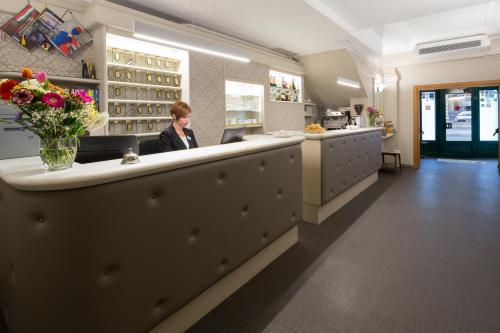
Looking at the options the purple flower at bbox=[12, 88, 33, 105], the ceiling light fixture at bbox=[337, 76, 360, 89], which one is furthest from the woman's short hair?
the ceiling light fixture at bbox=[337, 76, 360, 89]

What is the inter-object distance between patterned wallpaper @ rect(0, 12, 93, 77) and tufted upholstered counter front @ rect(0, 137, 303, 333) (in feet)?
9.39

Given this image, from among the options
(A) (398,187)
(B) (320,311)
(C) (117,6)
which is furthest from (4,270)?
(A) (398,187)

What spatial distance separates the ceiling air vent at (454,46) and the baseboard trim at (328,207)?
4421 millimetres

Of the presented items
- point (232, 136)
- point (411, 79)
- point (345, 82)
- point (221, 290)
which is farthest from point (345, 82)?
point (221, 290)

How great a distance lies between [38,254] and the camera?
1.15 metres

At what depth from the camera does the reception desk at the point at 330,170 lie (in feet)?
11.7

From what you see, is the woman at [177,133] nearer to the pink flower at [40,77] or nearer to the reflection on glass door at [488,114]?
the pink flower at [40,77]

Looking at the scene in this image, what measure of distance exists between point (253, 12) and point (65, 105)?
159 inches

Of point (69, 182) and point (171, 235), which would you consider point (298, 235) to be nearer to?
point (171, 235)

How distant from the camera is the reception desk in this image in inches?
140

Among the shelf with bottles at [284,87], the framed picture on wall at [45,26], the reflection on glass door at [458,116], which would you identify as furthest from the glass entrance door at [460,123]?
the framed picture on wall at [45,26]

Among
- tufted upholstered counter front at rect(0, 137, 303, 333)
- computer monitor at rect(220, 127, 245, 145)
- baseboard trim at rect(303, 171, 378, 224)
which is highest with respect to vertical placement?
computer monitor at rect(220, 127, 245, 145)

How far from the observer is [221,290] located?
2059mm

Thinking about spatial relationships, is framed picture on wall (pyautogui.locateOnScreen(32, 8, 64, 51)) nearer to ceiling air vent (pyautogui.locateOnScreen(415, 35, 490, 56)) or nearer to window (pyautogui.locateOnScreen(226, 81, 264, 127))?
window (pyautogui.locateOnScreen(226, 81, 264, 127))
